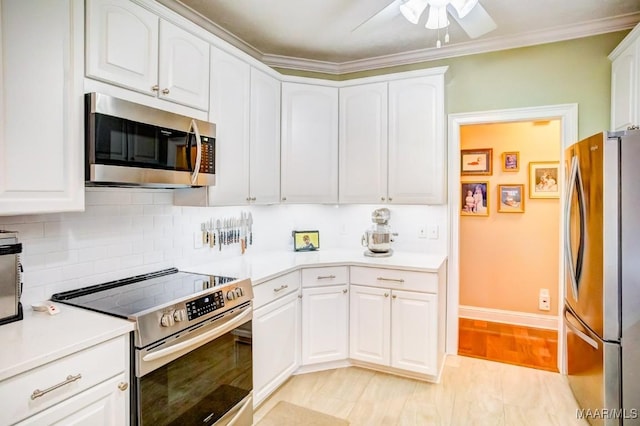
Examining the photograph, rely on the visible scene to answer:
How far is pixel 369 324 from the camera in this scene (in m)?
2.95

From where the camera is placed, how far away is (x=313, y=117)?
324 centimetres

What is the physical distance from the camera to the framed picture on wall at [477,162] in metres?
4.11

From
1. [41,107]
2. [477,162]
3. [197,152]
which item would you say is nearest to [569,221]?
[477,162]

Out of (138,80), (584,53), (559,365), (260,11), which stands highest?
(260,11)

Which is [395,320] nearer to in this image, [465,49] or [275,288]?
[275,288]

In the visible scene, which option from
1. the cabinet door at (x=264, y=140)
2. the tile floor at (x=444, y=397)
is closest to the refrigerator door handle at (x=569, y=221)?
the tile floor at (x=444, y=397)

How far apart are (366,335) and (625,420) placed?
1593 mm

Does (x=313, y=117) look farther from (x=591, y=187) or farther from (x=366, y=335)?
(x=591, y=187)

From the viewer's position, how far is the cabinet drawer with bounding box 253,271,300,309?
2.38m

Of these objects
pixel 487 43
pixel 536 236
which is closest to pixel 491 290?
pixel 536 236

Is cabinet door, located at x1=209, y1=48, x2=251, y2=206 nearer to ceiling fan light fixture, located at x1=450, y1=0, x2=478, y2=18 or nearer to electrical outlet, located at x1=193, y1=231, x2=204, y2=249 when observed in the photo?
electrical outlet, located at x1=193, y1=231, x2=204, y2=249

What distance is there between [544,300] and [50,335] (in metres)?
4.23

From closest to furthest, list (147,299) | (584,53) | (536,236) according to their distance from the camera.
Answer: (147,299) → (584,53) → (536,236)

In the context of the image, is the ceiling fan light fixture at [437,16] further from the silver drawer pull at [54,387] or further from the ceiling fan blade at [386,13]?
the silver drawer pull at [54,387]
